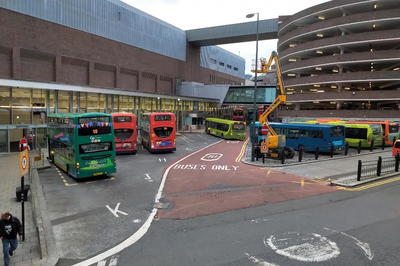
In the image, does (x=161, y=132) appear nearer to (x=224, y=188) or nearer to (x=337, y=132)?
(x=224, y=188)

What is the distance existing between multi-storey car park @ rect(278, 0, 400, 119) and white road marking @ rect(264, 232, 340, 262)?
42993 mm

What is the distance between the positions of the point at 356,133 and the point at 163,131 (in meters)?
19.7

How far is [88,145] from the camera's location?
50.3ft

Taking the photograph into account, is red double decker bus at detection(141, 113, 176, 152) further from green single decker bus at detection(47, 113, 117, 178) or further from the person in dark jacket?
the person in dark jacket

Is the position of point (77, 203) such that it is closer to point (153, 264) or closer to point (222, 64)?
point (153, 264)

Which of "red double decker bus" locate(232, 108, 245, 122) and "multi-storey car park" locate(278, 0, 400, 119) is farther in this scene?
"red double decker bus" locate(232, 108, 245, 122)

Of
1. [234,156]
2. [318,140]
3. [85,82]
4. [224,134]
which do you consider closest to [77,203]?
[234,156]

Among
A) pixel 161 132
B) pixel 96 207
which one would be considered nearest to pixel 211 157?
pixel 161 132

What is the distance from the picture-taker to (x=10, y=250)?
6910 millimetres

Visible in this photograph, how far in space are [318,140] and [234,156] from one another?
767cm

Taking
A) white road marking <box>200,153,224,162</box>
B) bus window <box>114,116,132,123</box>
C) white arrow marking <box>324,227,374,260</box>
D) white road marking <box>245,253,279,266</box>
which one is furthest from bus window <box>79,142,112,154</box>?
white arrow marking <box>324,227,374,260</box>

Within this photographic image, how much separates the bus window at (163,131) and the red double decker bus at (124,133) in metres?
2.10

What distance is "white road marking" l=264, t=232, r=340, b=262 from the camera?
277 inches

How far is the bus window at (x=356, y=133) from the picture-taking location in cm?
2818
